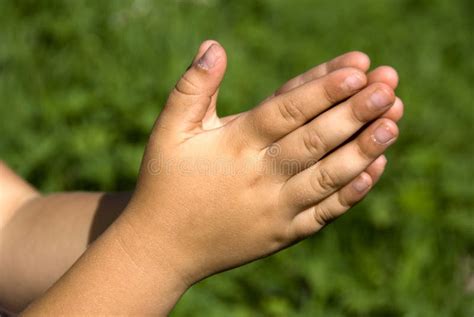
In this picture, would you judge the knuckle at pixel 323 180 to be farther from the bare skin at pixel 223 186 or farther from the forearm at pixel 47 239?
the forearm at pixel 47 239

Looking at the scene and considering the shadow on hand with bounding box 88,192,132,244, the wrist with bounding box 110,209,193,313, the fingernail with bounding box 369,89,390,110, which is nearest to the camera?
the fingernail with bounding box 369,89,390,110

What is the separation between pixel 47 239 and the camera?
5.44 feet

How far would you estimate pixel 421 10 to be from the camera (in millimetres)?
4727

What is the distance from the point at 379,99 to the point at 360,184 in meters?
0.18

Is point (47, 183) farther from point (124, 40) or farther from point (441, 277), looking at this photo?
point (441, 277)

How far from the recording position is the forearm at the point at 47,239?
1.62 m

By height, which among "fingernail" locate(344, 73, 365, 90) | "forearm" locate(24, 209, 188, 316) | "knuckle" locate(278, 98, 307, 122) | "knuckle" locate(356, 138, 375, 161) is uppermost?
"fingernail" locate(344, 73, 365, 90)

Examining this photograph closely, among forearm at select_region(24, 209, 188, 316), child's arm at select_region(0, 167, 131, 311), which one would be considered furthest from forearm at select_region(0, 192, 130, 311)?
forearm at select_region(24, 209, 188, 316)

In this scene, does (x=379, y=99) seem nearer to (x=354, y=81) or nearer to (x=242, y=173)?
(x=354, y=81)

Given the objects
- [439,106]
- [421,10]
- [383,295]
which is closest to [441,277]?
[383,295]

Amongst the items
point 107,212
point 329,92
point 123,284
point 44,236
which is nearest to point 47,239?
point 44,236

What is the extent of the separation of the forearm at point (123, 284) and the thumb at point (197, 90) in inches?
7.9

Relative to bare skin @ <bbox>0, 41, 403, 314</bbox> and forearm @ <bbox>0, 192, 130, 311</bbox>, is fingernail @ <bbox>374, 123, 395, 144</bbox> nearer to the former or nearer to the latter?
bare skin @ <bbox>0, 41, 403, 314</bbox>

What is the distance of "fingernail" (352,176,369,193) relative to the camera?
1.35 metres
